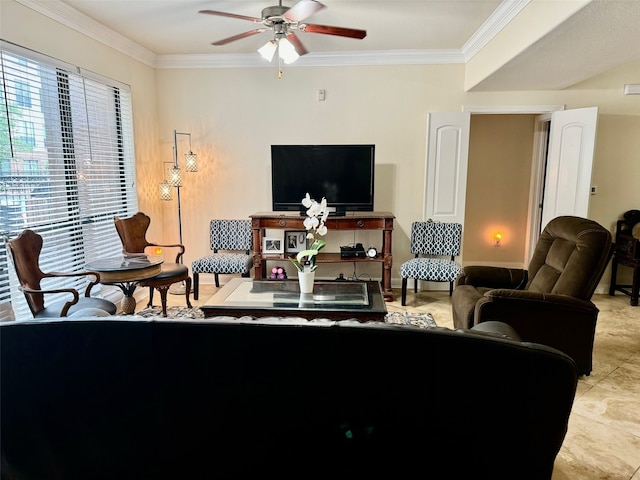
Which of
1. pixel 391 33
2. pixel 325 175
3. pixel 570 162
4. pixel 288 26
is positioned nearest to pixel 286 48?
pixel 288 26

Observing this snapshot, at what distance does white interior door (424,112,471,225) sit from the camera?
4.49 meters

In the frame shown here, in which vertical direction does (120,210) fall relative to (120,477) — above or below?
above

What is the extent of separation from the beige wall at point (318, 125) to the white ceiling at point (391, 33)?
18cm

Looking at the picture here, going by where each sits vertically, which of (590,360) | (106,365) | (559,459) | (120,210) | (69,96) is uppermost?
(69,96)

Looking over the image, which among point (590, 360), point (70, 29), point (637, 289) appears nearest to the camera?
point (590, 360)

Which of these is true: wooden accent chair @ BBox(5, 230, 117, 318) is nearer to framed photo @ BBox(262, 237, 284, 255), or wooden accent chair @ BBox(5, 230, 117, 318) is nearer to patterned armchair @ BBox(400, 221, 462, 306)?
framed photo @ BBox(262, 237, 284, 255)

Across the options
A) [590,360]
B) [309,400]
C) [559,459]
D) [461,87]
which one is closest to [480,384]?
[309,400]

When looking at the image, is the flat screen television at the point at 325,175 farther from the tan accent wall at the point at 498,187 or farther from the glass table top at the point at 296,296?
the tan accent wall at the point at 498,187

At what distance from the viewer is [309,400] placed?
1.31m

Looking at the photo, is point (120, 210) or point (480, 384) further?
point (120, 210)

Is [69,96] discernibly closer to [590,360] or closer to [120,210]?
[120,210]

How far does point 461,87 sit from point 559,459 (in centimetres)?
376

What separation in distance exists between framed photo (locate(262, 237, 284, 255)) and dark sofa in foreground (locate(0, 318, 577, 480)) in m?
3.17

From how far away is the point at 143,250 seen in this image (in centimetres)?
411
